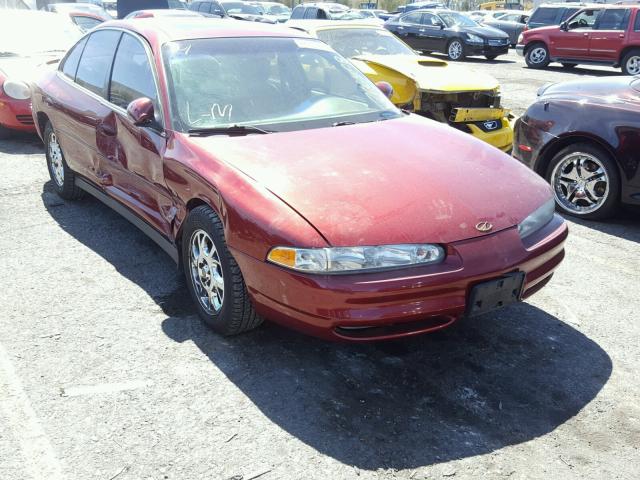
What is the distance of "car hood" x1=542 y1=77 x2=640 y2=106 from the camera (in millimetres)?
5441

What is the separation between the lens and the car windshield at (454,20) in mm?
20766

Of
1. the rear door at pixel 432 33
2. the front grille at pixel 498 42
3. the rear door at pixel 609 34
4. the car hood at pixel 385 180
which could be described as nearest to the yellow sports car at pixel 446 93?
the car hood at pixel 385 180

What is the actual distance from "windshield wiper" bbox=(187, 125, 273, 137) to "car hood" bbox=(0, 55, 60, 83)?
482 centimetres

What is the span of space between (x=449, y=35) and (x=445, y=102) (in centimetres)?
1432

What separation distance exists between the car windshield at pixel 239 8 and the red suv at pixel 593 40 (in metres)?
9.18

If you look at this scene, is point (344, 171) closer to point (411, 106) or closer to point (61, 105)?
point (61, 105)

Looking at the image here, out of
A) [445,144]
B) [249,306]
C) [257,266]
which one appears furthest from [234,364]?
[445,144]

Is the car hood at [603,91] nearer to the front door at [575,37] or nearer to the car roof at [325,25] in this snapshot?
the car roof at [325,25]

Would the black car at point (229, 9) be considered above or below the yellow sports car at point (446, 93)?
below

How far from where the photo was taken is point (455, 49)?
20.5 m

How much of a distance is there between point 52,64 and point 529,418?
547 centimetres

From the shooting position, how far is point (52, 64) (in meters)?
6.32

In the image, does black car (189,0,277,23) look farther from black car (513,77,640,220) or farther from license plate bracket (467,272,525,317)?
license plate bracket (467,272,525,317)

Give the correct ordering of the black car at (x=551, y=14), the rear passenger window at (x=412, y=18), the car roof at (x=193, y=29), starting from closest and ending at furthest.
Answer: the car roof at (x=193, y=29)
the black car at (x=551, y=14)
the rear passenger window at (x=412, y=18)
